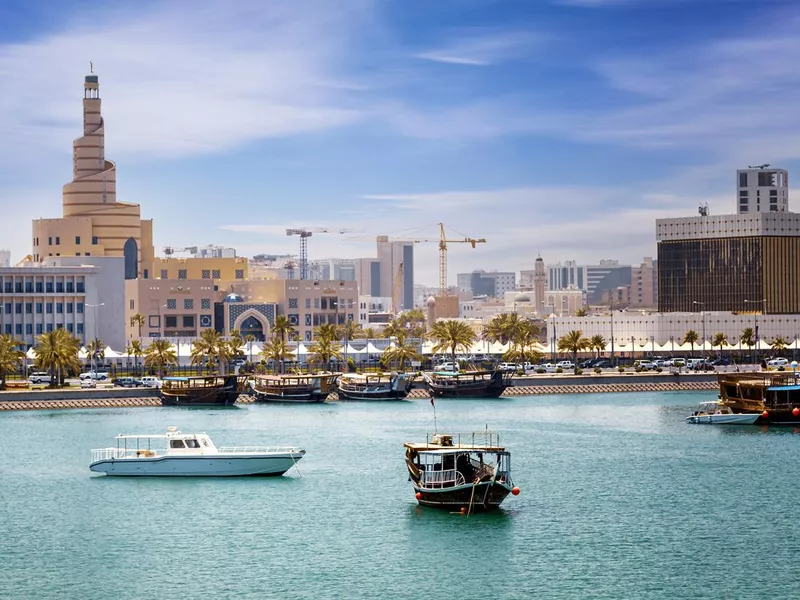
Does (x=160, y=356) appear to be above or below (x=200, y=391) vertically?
above

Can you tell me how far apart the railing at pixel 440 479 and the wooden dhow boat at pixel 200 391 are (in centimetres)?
6951

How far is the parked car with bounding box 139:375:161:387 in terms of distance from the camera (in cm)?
14812

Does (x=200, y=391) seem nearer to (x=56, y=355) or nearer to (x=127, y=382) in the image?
(x=127, y=382)

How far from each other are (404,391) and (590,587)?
92378 millimetres

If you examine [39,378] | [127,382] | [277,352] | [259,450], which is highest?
[277,352]

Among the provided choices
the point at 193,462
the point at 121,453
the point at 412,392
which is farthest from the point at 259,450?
the point at 412,392

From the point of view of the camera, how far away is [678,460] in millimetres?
92438

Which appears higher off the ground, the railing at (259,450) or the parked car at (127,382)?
the parked car at (127,382)

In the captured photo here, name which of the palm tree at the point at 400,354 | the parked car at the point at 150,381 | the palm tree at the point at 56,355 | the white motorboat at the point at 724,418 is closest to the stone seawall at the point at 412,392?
the parked car at the point at 150,381

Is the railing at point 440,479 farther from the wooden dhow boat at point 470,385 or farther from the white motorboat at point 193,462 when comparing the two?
the wooden dhow boat at point 470,385

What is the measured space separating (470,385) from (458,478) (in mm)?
77686

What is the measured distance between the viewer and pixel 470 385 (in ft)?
492

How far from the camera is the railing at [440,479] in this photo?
7225 cm

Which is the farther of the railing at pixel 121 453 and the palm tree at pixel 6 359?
the palm tree at pixel 6 359
